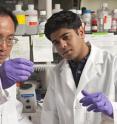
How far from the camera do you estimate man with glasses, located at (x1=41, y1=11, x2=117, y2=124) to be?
1617 millimetres

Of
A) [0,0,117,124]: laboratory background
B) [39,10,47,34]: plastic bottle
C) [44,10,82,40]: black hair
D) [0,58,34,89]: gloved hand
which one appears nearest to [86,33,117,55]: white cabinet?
[0,0,117,124]: laboratory background

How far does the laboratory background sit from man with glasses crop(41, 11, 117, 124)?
0.31 meters

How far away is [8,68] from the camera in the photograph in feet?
4.42

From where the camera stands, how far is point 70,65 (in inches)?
69.7

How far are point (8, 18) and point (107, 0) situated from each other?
1.15 m

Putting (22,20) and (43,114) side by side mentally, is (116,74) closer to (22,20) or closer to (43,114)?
(43,114)

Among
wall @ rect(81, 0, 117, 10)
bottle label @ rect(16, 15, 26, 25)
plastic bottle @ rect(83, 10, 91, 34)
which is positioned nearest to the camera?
bottle label @ rect(16, 15, 26, 25)

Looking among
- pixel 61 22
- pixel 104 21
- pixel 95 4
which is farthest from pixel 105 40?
pixel 61 22

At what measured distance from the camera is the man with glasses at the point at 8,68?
135 cm

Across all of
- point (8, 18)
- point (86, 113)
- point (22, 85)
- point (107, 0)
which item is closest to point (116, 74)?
Answer: point (86, 113)

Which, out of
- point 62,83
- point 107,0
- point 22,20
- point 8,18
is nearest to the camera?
point 8,18

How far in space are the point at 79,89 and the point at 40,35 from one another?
23.3 inches

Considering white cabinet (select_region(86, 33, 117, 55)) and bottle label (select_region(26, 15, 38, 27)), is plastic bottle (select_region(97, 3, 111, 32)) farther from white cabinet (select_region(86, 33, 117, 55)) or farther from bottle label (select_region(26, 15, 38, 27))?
bottle label (select_region(26, 15, 38, 27))

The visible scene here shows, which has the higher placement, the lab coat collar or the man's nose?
the man's nose
